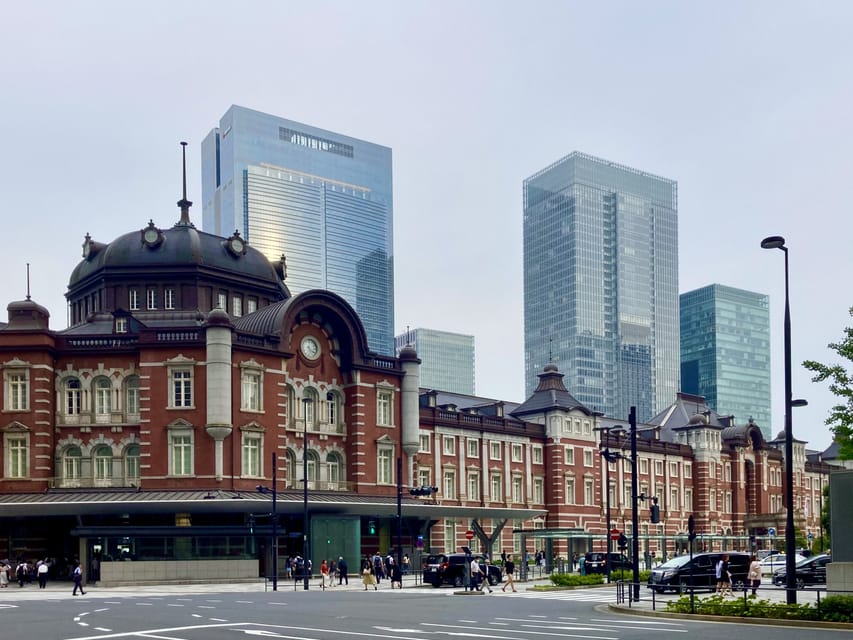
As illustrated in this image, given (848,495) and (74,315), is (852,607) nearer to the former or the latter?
(848,495)

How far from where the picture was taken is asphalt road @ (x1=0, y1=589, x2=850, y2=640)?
26172 mm

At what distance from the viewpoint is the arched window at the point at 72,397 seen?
2726 inches

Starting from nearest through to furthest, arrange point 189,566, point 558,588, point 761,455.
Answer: point 558,588 < point 189,566 < point 761,455

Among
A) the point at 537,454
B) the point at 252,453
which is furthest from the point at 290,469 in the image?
the point at 537,454

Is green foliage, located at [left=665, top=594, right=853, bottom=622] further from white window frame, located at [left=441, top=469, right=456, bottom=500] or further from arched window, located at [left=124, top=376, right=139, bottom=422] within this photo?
white window frame, located at [left=441, top=469, right=456, bottom=500]

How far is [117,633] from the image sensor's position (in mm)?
27141

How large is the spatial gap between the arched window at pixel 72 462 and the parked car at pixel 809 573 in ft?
134

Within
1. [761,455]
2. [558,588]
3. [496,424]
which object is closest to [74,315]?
[496,424]

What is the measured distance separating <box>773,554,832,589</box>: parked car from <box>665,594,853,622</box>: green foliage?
52.5 feet

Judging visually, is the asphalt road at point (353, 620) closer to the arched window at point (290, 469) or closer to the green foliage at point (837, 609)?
the green foliage at point (837, 609)

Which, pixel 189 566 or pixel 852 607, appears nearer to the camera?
pixel 852 607

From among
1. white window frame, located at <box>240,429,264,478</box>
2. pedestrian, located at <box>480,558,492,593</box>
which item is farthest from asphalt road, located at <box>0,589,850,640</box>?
white window frame, located at <box>240,429,264,478</box>

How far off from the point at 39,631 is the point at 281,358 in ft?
146

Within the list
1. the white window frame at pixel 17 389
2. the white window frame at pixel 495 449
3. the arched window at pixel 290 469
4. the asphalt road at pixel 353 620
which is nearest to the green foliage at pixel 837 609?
the asphalt road at pixel 353 620
